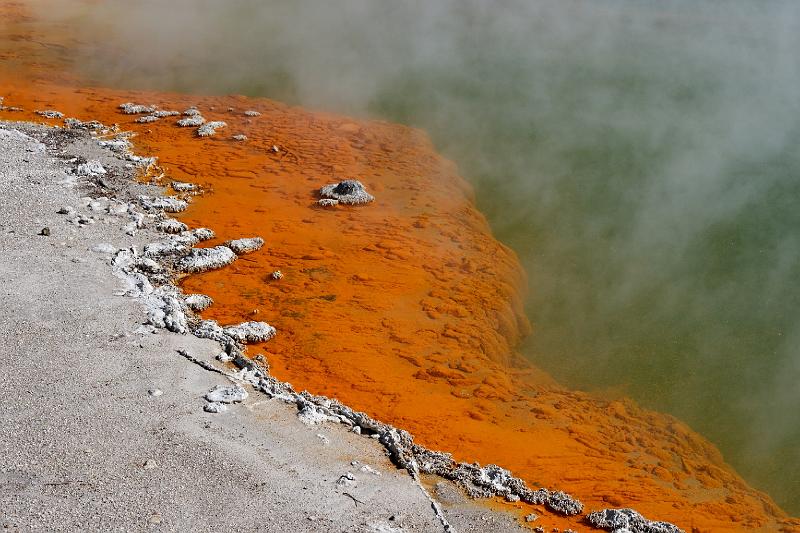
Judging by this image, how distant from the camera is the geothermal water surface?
7406 millimetres

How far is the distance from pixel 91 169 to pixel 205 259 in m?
3.48

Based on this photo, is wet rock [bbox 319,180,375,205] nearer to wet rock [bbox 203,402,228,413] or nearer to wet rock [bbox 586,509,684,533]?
wet rock [bbox 203,402,228,413]

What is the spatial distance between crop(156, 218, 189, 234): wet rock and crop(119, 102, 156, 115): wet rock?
19.9 feet

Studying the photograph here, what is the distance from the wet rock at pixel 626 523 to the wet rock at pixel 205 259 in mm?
5970

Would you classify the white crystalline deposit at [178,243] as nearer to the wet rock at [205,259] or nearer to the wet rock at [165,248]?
the wet rock at [165,248]

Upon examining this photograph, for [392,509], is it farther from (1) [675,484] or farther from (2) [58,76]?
(2) [58,76]

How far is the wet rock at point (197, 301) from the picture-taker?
8266 mm

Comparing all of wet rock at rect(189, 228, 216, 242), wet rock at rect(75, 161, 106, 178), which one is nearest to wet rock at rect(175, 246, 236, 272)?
wet rock at rect(189, 228, 216, 242)

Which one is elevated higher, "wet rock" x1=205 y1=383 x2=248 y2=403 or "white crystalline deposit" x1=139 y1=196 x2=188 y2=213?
"wet rock" x1=205 y1=383 x2=248 y2=403

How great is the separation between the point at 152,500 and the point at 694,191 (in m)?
11.8

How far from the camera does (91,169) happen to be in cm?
1114

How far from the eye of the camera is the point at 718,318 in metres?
9.83

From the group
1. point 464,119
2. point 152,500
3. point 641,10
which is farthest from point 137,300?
point 641,10

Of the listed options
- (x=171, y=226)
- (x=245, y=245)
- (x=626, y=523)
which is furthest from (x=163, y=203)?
(x=626, y=523)
